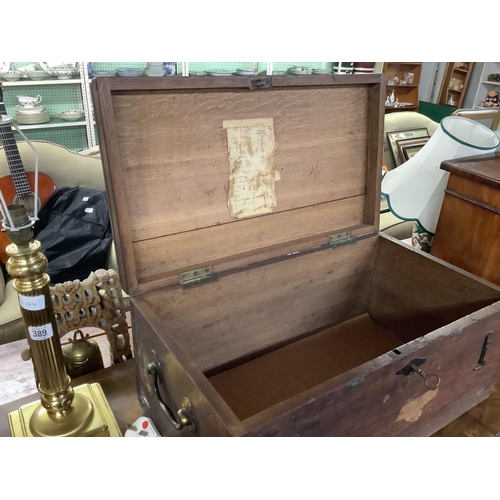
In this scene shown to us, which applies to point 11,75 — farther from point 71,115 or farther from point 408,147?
point 408,147

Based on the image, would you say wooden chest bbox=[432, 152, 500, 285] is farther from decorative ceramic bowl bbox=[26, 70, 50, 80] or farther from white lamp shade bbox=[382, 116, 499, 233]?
decorative ceramic bowl bbox=[26, 70, 50, 80]

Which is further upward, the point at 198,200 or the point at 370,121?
the point at 370,121

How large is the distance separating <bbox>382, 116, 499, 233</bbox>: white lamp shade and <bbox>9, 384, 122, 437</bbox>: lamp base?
844mm

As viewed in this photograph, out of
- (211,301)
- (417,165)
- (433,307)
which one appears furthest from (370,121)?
(211,301)

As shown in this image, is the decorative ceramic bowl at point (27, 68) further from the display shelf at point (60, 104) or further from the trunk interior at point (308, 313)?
the trunk interior at point (308, 313)

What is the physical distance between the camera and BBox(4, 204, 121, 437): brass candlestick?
2.01 feet

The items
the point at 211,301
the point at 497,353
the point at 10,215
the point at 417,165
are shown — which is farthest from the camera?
the point at 417,165

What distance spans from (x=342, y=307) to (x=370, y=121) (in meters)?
0.52

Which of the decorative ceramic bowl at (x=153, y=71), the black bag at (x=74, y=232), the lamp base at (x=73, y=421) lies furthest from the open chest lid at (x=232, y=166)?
the decorative ceramic bowl at (x=153, y=71)

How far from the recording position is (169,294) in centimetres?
87

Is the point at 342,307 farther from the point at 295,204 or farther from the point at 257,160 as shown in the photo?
the point at 257,160

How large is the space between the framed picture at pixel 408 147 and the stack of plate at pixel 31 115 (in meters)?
2.67

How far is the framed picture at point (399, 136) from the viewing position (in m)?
2.77

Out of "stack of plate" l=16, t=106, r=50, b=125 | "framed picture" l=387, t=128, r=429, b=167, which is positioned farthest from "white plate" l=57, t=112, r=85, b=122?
"framed picture" l=387, t=128, r=429, b=167
